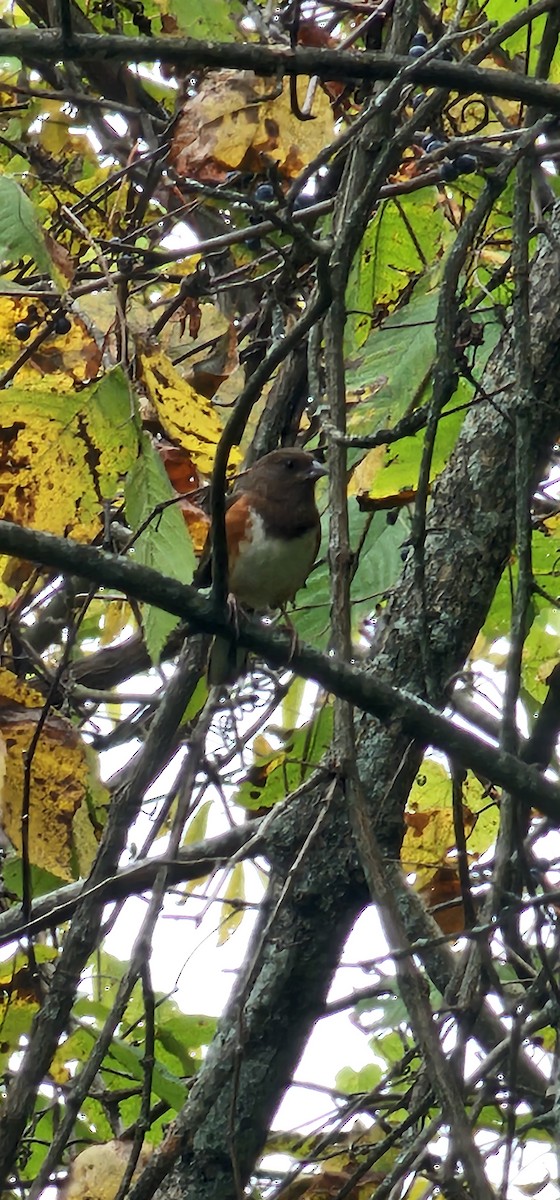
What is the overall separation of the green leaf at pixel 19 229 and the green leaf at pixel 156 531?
0.32 meters

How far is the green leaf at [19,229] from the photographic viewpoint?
200 centimetres

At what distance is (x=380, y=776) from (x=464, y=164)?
3.94ft

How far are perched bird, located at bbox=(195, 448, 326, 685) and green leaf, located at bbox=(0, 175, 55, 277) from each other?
124 centimetres

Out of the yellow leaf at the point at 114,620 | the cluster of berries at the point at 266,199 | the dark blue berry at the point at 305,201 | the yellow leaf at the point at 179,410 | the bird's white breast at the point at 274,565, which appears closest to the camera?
the yellow leaf at the point at 179,410

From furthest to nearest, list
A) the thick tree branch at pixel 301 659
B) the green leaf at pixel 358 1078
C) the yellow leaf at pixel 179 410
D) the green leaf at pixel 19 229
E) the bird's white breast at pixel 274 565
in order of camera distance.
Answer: the green leaf at pixel 358 1078 → the bird's white breast at pixel 274 565 → the yellow leaf at pixel 179 410 → the green leaf at pixel 19 229 → the thick tree branch at pixel 301 659

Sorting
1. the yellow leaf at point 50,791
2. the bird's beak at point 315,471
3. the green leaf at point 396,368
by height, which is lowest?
the yellow leaf at point 50,791

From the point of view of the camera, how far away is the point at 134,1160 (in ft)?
7.67

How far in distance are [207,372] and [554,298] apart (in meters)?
0.72

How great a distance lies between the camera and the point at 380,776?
269 cm

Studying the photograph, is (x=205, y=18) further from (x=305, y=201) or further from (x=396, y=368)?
(x=396, y=368)

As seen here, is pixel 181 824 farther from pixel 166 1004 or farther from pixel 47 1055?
pixel 166 1004

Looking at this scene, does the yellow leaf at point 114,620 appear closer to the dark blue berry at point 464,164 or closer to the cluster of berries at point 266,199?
the cluster of berries at point 266,199

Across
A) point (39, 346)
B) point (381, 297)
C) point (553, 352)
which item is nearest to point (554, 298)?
point (553, 352)

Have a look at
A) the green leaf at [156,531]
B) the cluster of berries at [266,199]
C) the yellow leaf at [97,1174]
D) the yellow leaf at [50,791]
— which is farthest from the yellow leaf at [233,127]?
the yellow leaf at [97,1174]
